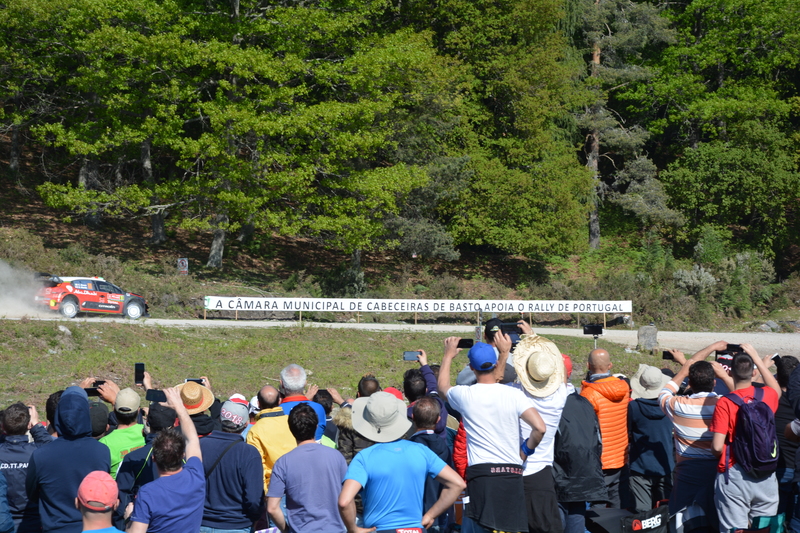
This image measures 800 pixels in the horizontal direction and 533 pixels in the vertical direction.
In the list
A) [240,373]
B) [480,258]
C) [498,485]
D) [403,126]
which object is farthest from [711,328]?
[498,485]

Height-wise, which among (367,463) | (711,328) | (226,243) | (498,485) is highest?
(367,463)

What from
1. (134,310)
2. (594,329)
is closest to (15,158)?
(134,310)

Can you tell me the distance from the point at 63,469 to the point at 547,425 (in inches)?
153

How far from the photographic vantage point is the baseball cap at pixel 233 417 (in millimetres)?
6191

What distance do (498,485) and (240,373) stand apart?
48.6ft

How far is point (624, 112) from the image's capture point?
51.9 metres

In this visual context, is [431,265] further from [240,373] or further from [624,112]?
[240,373]

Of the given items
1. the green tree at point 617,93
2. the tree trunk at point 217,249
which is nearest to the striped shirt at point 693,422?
the tree trunk at point 217,249

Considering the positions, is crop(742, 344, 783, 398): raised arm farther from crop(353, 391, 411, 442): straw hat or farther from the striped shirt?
crop(353, 391, 411, 442): straw hat

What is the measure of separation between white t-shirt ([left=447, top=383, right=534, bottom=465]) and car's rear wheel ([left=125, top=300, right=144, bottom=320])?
954 inches

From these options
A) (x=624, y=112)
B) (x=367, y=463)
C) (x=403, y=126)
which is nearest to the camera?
(x=367, y=463)

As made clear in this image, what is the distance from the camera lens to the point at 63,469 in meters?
5.59

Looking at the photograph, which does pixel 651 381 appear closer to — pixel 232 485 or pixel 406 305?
pixel 232 485

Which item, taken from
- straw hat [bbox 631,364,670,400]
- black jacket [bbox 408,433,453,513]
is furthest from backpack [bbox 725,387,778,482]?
black jacket [bbox 408,433,453,513]
